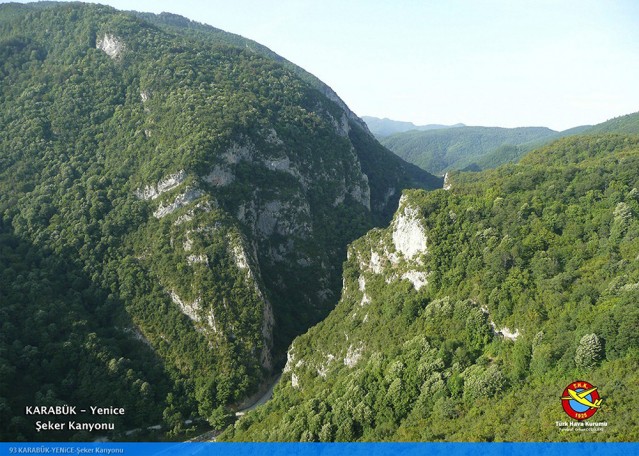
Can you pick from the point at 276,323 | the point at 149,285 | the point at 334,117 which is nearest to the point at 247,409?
the point at 276,323

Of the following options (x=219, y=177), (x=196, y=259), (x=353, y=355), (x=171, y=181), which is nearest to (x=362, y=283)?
(x=353, y=355)

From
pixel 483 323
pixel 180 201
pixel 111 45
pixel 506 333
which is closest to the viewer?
pixel 506 333

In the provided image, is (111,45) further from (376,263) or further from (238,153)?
(376,263)

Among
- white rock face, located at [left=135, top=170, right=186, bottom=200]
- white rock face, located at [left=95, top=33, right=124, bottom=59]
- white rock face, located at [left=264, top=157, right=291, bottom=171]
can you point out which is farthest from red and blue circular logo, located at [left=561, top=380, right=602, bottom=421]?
white rock face, located at [left=95, top=33, right=124, bottom=59]

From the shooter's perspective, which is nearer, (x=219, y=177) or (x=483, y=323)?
(x=483, y=323)

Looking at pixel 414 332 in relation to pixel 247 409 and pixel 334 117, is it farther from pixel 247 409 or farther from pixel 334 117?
pixel 334 117

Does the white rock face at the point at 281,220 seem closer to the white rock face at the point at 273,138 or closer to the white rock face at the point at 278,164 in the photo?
the white rock face at the point at 278,164

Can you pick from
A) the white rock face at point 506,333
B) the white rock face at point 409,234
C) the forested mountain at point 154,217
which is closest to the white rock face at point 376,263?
the white rock face at point 409,234
